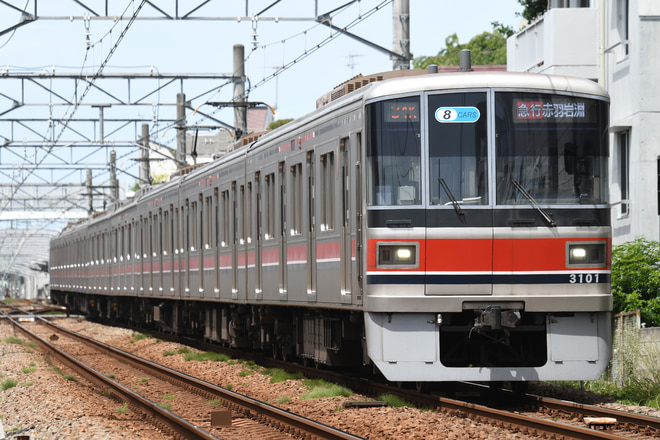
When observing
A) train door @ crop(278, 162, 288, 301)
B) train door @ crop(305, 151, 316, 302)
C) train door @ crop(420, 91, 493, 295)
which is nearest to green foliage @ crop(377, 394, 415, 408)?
train door @ crop(420, 91, 493, 295)

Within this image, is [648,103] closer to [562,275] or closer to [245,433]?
[562,275]

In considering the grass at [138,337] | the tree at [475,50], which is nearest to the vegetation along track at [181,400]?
the grass at [138,337]

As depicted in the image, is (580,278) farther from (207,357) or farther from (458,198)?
(207,357)

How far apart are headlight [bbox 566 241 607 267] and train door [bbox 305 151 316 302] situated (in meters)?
3.57

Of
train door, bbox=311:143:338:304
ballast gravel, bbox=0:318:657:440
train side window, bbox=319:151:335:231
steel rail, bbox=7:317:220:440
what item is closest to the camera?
ballast gravel, bbox=0:318:657:440

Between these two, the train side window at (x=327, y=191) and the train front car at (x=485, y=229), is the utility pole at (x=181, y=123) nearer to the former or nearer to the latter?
the train side window at (x=327, y=191)

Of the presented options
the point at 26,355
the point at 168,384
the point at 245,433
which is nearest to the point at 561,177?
the point at 245,433

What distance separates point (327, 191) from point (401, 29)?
4910mm

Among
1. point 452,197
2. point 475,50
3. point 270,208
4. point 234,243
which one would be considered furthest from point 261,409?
point 475,50

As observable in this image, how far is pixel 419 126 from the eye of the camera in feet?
35.8

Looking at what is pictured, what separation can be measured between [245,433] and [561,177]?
12.4 ft

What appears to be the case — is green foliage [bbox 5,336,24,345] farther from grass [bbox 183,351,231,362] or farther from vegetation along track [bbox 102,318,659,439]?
vegetation along track [bbox 102,318,659,439]

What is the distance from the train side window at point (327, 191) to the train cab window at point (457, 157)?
6.45ft

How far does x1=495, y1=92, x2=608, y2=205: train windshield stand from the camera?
35.7 ft
